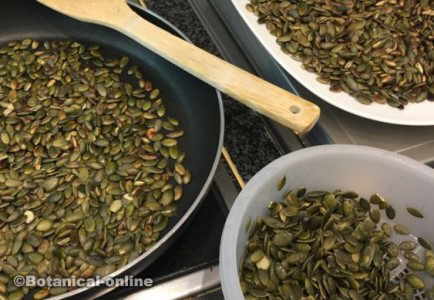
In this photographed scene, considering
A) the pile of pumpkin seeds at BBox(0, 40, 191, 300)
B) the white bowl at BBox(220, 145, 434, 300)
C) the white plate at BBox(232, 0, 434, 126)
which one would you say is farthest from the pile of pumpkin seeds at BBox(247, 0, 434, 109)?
the pile of pumpkin seeds at BBox(0, 40, 191, 300)

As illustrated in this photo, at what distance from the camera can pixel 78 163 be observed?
775 mm

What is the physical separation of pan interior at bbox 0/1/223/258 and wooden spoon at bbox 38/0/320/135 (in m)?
0.07

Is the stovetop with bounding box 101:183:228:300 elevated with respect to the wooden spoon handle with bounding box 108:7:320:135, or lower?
lower

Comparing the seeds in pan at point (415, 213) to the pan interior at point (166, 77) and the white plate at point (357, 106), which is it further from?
the pan interior at point (166, 77)

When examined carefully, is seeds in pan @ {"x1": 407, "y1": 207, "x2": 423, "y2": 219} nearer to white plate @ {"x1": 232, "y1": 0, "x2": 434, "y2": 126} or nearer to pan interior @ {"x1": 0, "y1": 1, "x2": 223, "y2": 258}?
white plate @ {"x1": 232, "y1": 0, "x2": 434, "y2": 126}

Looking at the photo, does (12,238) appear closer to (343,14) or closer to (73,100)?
(73,100)

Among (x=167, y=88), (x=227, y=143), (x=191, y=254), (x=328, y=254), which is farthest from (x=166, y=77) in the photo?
(x=328, y=254)

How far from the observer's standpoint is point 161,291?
68 cm

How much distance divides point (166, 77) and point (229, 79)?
0.79 feet

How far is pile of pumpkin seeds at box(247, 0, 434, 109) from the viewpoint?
0.78 m

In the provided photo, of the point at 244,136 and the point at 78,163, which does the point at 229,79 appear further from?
the point at 78,163

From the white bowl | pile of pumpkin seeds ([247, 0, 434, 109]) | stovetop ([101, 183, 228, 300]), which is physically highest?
Answer: pile of pumpkin seeds ([247, 0, 434, 109])

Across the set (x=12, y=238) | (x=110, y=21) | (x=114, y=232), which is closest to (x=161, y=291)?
(x=114, y=232)

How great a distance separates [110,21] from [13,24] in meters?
0.27
